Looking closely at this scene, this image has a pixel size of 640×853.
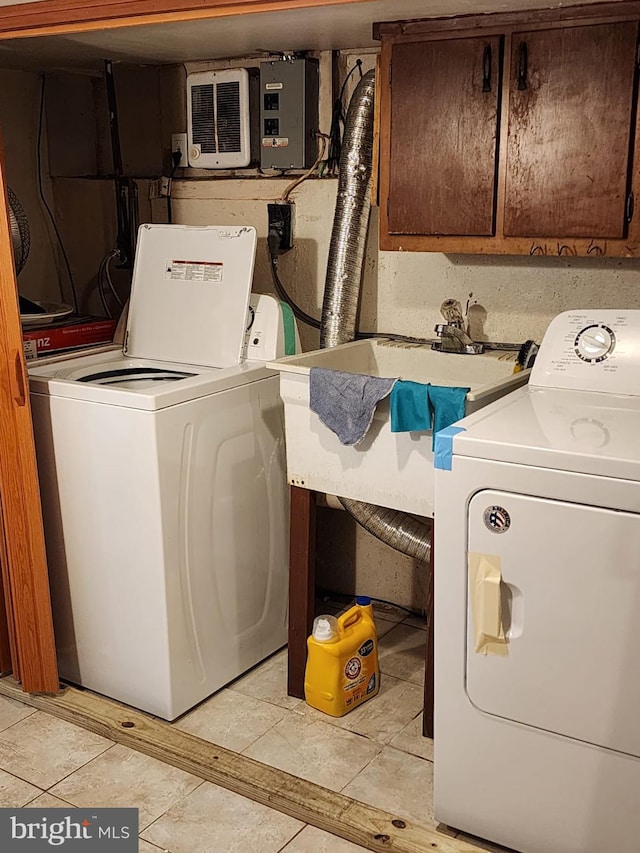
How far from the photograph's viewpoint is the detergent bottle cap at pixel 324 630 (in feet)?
8.41

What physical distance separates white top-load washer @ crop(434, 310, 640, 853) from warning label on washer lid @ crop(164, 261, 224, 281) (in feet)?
3.93

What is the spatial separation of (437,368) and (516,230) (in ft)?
1.87

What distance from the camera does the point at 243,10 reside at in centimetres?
205

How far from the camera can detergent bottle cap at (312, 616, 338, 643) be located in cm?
Answer: 256

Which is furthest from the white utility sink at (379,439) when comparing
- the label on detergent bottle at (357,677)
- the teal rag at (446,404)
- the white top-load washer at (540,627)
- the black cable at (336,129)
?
the black cable at (336,129)

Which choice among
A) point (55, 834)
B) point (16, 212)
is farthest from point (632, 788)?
point (16, 212)

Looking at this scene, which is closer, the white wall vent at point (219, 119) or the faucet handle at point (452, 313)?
the faucet handle at point (452, 313)

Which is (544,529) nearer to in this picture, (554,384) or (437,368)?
(554,384)

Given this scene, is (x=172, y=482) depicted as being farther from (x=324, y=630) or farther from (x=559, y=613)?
(x=559, y=613)

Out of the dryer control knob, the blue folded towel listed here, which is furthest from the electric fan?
the dryer control knob

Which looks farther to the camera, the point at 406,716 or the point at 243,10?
the point at 406,716

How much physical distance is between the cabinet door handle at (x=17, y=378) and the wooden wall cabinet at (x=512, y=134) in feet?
3.72

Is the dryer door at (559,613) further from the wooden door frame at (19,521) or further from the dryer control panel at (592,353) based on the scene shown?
the wooden door frame at (19,521)

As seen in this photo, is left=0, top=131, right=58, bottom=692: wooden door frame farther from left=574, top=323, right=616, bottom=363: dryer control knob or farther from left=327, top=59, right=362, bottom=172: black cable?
left=574, top=323, right=616, bottom=363: dryer control knob
